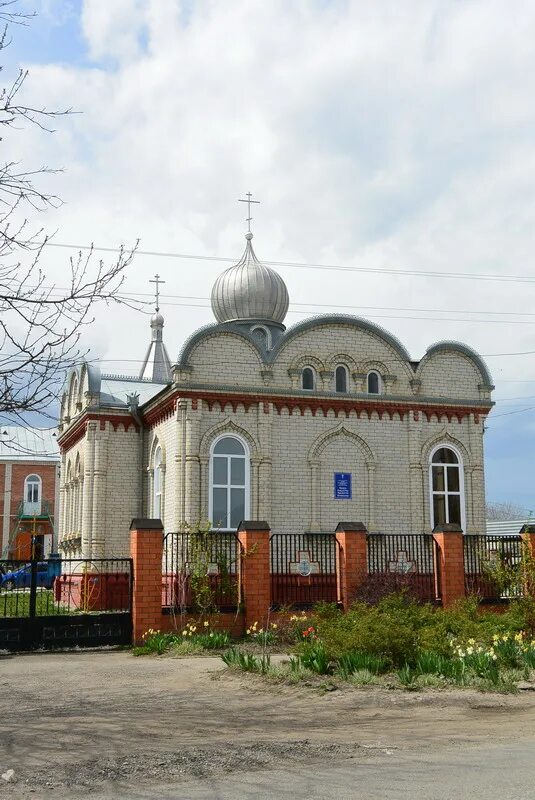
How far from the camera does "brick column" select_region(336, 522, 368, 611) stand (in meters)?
16.1

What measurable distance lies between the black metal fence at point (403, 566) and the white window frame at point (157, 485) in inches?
220

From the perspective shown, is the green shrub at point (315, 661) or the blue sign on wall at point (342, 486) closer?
the green shrub at point (315, 661)

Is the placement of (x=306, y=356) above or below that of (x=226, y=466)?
above

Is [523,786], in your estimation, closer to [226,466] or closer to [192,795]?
[192,795]

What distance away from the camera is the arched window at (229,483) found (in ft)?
62.5

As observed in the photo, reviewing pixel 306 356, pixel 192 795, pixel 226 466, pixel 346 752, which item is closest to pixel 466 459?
pixel 306 356

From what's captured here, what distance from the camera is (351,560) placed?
16.2 metres

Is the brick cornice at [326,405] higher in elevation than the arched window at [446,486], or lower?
higher

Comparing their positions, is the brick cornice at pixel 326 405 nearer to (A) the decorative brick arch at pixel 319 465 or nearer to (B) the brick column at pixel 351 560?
(A) the decorative brick arch at pixel 319 465

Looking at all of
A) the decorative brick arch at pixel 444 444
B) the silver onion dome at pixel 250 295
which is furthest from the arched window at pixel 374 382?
the silver onion dome at pixel 250 295

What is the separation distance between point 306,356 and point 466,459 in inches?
182

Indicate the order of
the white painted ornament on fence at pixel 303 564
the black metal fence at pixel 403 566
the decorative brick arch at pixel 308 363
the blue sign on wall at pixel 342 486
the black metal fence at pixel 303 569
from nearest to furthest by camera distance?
the black metal fence at pixel 403 566 → the black metal fence at pixel 303 569 → the white painted ornament on fence at pixel 303 564 → the blue sign on wall at pixel 342 486 → the decorative brick arch at pixel 308 363

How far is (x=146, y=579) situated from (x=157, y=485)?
5820 mm

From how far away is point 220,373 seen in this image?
19.5 meters
